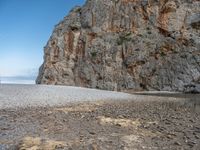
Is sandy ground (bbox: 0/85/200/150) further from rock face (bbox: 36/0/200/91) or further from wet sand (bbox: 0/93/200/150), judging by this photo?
rock face (bbox: 36/0/200/91)

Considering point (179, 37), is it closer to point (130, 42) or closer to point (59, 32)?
point (130, 42)

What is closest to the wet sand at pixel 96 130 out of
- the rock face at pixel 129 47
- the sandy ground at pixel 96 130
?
the sandy ground at pixel 96 130

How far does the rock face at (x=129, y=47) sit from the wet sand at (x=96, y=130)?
106ft

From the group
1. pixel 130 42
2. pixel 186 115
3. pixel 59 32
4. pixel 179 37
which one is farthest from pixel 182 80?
pixel 186 115

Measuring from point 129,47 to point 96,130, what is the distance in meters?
→ 41.0

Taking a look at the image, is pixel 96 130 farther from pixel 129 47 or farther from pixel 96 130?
pixel 129 47

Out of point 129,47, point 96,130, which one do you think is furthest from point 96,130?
point 129,47

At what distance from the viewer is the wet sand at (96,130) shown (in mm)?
9586

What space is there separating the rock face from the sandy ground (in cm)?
3220

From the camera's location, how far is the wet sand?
9.59 m

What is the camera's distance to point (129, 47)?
5178 cm

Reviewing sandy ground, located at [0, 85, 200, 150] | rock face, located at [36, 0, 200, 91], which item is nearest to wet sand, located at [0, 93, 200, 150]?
sandy ground, located at [0, 85, 200, 150]

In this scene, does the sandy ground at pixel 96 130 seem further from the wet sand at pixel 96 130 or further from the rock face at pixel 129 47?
the rock face at pixel 129 47

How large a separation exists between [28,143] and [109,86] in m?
41.4
